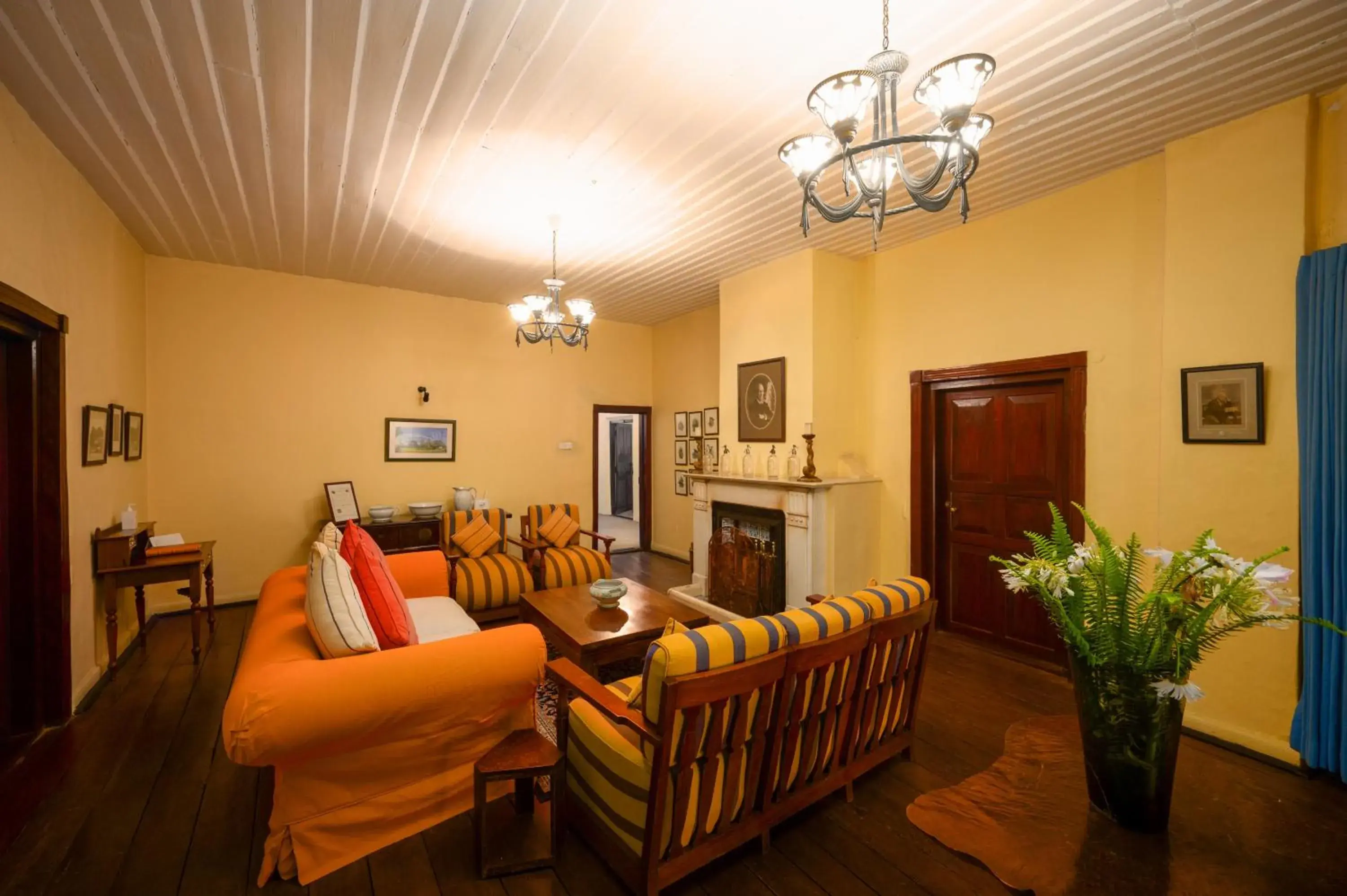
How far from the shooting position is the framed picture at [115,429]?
12.2 feet

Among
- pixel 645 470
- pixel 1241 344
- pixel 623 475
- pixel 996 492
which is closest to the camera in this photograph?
pixel 1241 344

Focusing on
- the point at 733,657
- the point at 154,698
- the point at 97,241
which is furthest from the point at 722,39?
the point at 154,698

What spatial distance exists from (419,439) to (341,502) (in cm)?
96

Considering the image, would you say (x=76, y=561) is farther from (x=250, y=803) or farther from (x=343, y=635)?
(x=343, y=635)

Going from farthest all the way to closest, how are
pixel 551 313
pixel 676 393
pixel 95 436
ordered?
pixel 676 393
pixel 551 313
pixel 95 436

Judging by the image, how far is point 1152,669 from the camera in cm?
175

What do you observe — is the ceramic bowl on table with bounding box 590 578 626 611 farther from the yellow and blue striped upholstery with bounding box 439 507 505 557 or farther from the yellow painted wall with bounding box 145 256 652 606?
the yellow painted wall with bounding box 145 256 652 606

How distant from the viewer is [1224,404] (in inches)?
109

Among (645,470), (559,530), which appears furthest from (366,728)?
(645,470)

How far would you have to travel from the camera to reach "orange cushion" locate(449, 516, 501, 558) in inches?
197

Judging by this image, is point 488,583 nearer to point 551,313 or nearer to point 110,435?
point 551,313

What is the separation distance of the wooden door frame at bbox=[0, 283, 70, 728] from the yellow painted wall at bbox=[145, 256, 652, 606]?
2203 mm

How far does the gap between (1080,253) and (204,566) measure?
242 inches

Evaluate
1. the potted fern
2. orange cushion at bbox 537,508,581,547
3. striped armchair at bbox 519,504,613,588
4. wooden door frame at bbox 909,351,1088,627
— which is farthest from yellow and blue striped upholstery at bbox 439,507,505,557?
the potted fern
